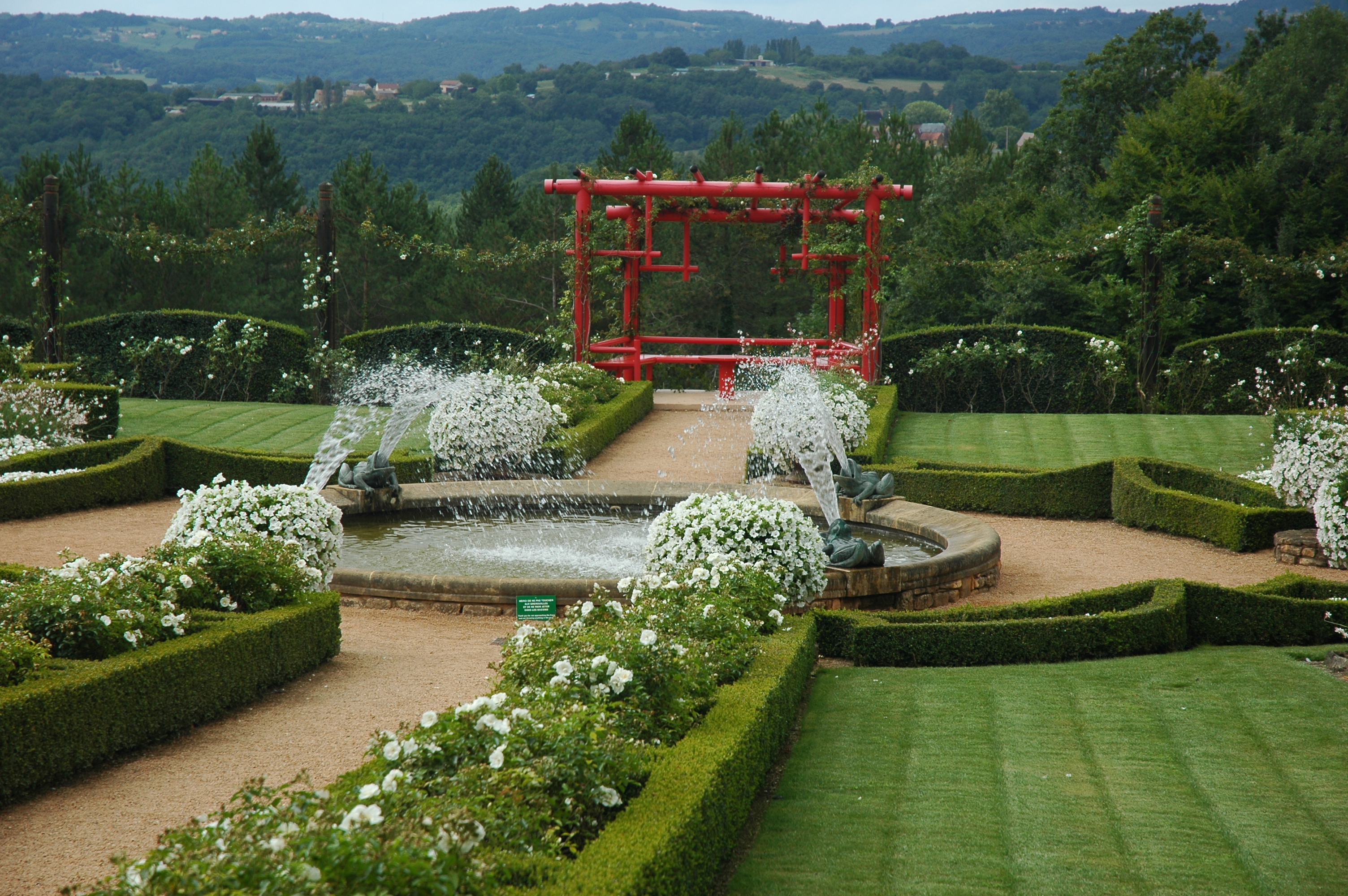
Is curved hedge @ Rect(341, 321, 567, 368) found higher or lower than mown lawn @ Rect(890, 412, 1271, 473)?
higher

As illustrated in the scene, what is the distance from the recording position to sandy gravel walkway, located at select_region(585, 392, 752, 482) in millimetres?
12656

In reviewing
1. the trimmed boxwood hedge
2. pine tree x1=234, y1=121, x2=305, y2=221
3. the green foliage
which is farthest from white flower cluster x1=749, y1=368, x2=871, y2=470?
pine tree x1=234, y1=121, x2=305, y2=221

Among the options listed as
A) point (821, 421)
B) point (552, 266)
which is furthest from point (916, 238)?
point (821, 421)

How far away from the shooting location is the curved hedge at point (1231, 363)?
53.6ft

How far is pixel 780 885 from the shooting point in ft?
11.8

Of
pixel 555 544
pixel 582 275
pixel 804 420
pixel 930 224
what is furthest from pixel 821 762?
pixel 930 224

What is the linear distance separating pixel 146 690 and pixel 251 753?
544 millimetres

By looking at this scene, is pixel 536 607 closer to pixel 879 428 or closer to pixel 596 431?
pixel 596 431

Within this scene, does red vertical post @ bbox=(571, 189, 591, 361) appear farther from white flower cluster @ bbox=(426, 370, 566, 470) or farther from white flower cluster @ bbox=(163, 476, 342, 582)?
white flower cluster @ bbox=(163, 476, 342, 582)

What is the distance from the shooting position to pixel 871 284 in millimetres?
17188

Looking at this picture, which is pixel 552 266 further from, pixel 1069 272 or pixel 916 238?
pixel 1069 272

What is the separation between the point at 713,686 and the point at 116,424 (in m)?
11.9

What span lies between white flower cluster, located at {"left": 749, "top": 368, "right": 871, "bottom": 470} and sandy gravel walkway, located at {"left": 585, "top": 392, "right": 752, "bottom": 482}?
2.07ft

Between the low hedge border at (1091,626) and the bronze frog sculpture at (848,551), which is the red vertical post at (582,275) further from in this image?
the low hedge border at (1091,626)
